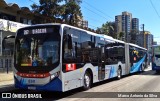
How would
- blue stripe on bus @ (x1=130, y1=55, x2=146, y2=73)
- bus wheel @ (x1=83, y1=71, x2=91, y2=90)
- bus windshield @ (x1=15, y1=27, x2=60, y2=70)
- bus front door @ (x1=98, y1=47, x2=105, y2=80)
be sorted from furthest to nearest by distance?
blue stripe on bus @ (x1=130, y1=55, x2=146, y2=73) < bus front door @ (x1=98, y1=47, x2=105, y2=80) < bus wheel @ (x1=83, y1=71, x2=91, y2=90) < bus windshield @ (x1=15, y1=27, x2=60, y2=70)

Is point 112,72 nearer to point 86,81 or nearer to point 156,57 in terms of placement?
point 86,81

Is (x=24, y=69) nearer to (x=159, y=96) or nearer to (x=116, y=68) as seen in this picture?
(x=159, y=96)

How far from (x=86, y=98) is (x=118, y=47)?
1080 cm

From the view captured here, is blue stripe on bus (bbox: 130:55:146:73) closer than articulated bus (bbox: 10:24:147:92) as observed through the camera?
No

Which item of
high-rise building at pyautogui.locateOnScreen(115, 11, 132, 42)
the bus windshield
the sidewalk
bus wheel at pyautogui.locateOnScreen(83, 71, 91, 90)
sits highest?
high-rise building at pyautogui.locateOnScreen(115, 11, 132, 42)

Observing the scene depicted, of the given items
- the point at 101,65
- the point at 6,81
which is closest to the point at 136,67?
the point at 101,65

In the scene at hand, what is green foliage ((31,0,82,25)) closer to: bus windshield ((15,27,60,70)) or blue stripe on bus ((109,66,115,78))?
blue stripe on bus ((109,66,115,78))

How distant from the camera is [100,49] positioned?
17.6 metres

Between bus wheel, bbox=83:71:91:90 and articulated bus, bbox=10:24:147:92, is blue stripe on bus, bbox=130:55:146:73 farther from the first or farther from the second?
articulated bus, bbox=10:24:147:92

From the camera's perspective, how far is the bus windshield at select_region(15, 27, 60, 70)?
12478 mm

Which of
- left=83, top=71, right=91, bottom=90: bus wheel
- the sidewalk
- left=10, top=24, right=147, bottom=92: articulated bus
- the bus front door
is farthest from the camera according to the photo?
the sidewalk

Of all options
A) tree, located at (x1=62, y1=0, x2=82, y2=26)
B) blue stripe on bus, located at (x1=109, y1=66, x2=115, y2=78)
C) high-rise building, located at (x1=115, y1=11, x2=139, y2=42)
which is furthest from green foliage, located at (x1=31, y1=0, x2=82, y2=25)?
high-rise building, located at (x1=115, y1=11, x2=139, y2=42)

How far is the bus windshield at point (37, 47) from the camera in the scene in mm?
12478

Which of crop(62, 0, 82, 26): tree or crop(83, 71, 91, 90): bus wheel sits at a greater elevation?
crop(62, 0, 82, 26): tree
